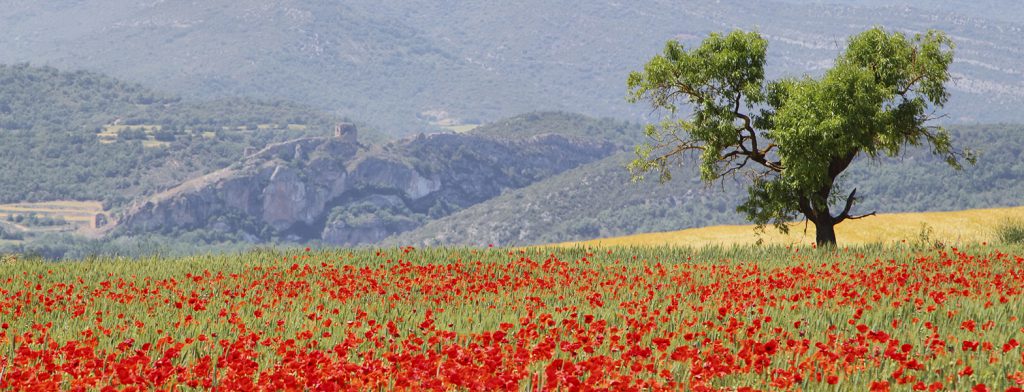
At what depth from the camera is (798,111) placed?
27688 mm

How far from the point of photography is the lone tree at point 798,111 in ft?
89.9

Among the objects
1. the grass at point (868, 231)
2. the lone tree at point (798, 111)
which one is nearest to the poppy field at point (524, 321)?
the lone tree at point (798, 111)

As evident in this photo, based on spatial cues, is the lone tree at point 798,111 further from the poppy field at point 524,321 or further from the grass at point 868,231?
the grass at point 868,231

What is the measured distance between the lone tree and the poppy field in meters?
4.34

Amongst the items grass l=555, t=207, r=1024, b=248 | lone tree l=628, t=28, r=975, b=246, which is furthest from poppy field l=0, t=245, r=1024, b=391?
grass l=555, t=207, r=1024, b=248

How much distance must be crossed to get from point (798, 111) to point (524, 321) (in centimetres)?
1756

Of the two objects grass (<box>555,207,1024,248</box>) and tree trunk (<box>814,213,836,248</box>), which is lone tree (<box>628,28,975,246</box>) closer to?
tree trunk (<box>814,213,836,248</box>)

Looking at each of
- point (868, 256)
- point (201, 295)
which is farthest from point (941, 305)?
point (201, 295)

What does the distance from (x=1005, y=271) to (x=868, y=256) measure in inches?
150

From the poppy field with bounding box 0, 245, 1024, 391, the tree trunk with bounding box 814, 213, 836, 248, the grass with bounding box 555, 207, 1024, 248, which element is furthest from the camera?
the grass with bounding box 555, 207, 1024, 248

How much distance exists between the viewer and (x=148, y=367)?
963 centimetres

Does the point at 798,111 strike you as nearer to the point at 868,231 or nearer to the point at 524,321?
the point at 524,321

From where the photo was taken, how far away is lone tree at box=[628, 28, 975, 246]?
2739 cm

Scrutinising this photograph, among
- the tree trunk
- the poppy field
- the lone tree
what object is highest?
the lone tree
